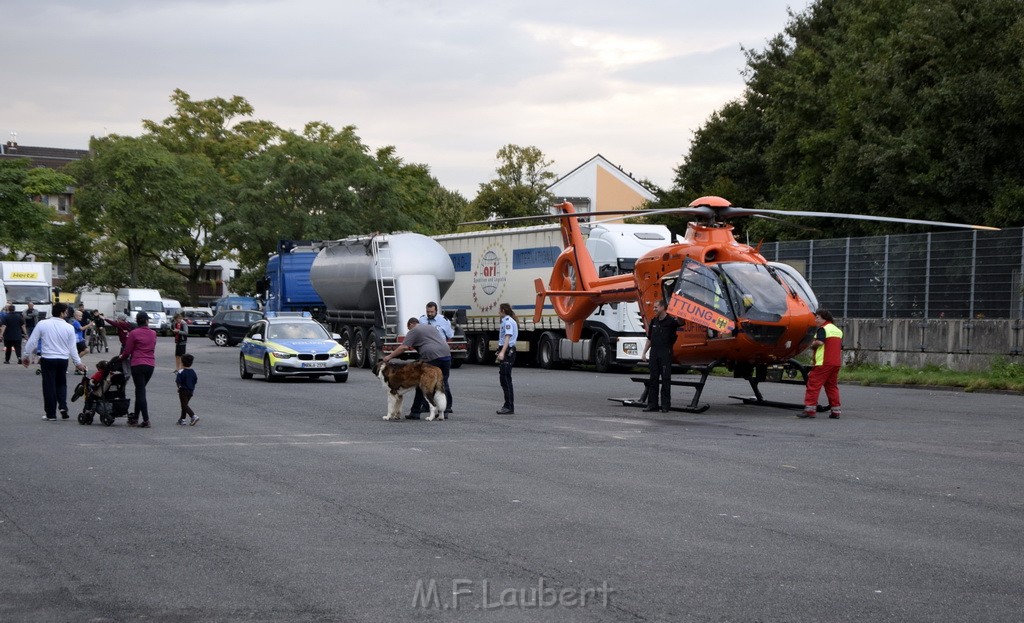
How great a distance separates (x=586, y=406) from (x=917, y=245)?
12.9 m

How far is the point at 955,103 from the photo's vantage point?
35.7 metres

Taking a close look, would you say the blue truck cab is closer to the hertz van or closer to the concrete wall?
the concrete wall

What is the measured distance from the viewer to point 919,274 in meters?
30.9

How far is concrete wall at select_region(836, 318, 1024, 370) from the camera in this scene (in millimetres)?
28203

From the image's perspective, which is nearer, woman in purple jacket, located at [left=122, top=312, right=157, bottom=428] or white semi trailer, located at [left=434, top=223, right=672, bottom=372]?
woman in purple jacket, located at [left=122, top=312, right=157, bottom=428]

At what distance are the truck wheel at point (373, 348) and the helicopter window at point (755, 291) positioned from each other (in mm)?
15486

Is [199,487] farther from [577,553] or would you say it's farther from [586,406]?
[586,406]

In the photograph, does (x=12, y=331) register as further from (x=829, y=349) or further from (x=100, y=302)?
(x=100, y=302)

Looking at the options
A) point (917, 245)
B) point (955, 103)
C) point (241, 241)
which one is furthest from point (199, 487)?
point (241, 241)

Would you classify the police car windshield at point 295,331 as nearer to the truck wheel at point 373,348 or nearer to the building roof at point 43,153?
the truck wheel at point 373,348

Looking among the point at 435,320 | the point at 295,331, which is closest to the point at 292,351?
the point at 295,331

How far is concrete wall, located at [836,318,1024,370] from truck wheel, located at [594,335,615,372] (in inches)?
237

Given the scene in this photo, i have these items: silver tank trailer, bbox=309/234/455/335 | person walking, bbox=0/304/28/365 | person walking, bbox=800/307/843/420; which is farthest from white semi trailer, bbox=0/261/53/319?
person walking, bbox=800/307/843/420

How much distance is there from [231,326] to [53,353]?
3590cm
